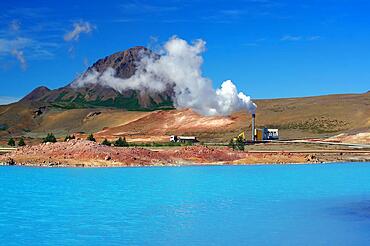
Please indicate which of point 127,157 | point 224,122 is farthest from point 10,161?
point 224,122

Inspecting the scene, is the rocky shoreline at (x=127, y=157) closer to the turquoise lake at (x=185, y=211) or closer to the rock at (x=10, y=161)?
the rock at (x=10, y=161)

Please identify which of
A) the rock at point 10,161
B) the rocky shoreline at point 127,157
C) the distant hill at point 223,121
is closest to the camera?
the rocky shoreline at point 127,157

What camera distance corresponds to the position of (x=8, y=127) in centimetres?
17250

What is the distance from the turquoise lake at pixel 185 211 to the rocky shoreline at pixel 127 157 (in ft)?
48.0

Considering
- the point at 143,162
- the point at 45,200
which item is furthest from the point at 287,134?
the point at 45,200

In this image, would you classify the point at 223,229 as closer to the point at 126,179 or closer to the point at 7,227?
the point at 7,227

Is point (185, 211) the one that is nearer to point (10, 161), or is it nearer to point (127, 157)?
point (127, 157)

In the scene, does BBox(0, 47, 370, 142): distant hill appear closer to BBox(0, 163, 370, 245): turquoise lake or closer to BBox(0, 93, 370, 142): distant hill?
BBox(0, 93, 370, 142): distant hill

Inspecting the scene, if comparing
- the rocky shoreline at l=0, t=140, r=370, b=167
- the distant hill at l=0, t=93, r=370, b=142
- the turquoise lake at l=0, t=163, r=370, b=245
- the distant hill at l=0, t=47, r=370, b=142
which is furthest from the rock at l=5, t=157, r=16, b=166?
the distant hill at l=0, t=47, r=370, b=142

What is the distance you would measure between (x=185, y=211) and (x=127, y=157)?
33.3 meters

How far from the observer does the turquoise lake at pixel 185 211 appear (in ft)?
58.6

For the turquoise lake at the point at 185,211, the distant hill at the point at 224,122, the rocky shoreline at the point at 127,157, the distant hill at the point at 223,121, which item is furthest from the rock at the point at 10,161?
the distant hill at the point at 223,121

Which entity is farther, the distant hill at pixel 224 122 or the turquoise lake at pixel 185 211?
the distant hill at pixel 224 122

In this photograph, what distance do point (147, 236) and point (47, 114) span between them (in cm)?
17831
